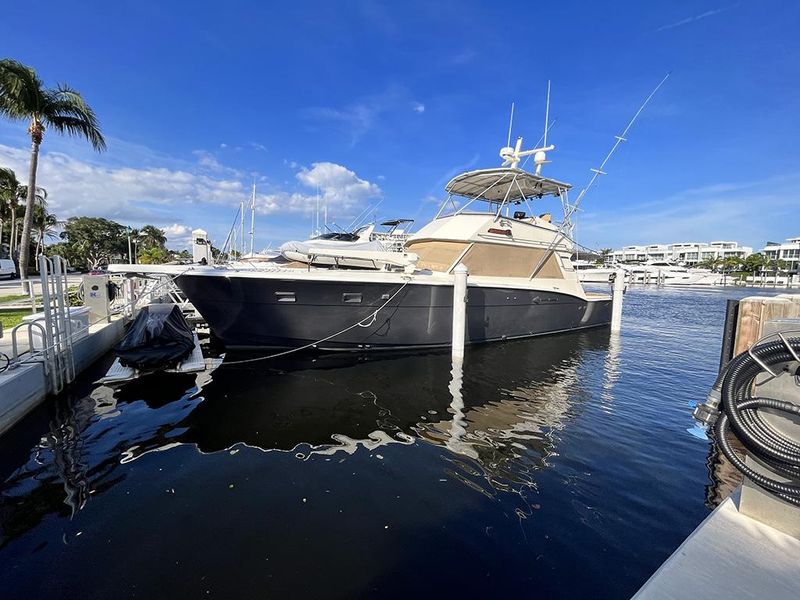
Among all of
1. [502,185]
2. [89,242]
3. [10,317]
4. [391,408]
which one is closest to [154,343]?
[391,408]

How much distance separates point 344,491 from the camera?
3.90 m

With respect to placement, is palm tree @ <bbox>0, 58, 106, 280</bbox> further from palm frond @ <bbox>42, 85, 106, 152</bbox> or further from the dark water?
the dark water

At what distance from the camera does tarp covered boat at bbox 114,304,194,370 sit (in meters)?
7.37

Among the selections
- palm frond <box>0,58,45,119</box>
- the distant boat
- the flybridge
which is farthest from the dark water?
palm frond <box>0,58,45,119</box>

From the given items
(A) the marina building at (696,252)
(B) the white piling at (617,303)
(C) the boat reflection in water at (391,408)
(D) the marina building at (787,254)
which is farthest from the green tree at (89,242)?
(D) the marina building at (787,254)

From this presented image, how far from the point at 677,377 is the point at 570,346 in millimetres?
3587

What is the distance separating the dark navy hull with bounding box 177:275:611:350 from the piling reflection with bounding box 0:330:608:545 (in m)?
0.81

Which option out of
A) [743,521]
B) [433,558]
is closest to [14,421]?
[433,558]

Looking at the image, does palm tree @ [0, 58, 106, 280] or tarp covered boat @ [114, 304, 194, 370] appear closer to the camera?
tarp covered boat @ [114, 304, 194, 370]

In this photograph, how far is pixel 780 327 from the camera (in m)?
2.23

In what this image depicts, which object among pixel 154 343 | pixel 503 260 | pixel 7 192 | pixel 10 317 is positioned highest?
pixel 7 192

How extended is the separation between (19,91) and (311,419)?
51.2 feet

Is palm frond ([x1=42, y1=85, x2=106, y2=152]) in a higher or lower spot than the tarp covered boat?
higher

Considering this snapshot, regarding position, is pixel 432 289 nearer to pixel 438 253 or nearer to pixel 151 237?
pixel 438 253
